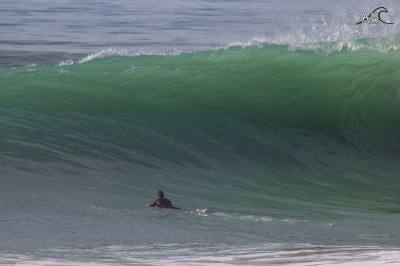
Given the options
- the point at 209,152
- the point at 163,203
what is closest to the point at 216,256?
the point at 163,203

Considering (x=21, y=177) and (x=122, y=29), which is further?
(x=122, y=29)

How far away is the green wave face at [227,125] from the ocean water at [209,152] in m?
0.03

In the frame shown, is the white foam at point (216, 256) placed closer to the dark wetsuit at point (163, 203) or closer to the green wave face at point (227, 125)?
the dark wetsuit at point (163, 203)

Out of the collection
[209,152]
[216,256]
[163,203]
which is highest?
[209,152]

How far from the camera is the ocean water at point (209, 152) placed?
9.00 meters

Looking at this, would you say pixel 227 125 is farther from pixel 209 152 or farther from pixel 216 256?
pixel 216 256

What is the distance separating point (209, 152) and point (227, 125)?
4.31ft

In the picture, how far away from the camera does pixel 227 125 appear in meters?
15.2

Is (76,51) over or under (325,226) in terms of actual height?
over

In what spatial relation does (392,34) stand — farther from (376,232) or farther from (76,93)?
(376,232)

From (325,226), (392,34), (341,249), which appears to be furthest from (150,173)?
(392,34)

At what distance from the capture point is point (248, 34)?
87.6 feet

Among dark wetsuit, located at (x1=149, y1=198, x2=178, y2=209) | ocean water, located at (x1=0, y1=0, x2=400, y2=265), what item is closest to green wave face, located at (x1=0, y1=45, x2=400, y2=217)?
ocean water, located at (x1=0, y1=0, x2=400, y2=265)

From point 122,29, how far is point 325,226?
19378mm
